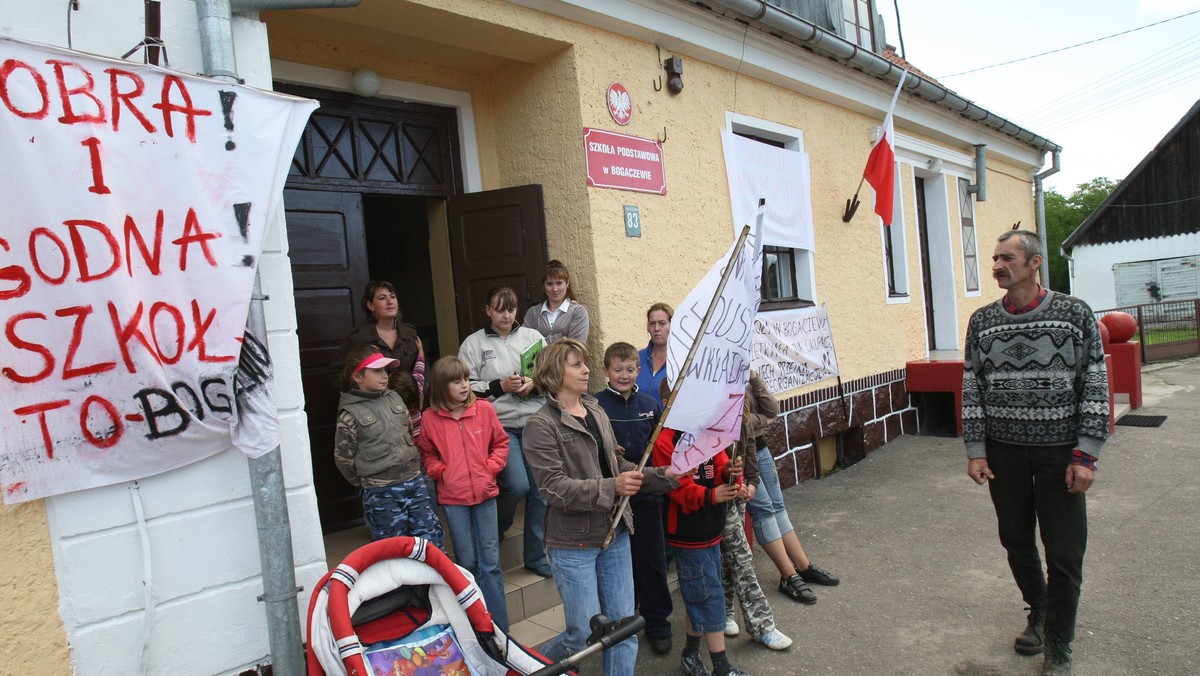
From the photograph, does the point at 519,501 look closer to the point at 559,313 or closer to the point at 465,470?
the point at 465,470

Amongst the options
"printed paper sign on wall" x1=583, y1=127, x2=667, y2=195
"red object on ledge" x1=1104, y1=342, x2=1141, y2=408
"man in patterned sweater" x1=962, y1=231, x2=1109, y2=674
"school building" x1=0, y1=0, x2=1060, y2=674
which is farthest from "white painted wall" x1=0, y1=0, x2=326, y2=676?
"red object on ledge" x1=1104, y1=342, x2=1141, y2=408

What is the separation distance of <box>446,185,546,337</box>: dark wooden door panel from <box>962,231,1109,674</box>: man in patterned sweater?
2926mm

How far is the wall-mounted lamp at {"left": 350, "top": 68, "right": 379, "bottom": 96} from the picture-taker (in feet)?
15.6

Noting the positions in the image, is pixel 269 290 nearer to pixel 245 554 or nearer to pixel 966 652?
pixel 245 554

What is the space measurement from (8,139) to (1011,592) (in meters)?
5.10

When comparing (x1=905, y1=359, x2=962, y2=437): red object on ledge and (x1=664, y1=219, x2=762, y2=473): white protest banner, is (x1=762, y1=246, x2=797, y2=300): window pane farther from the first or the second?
(x1=664, y1=219, x2=762, y2=473): white protest banner

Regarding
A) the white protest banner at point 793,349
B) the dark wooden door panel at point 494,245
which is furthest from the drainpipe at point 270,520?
the white protest banner at point 793,349

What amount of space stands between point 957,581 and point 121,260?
462cm

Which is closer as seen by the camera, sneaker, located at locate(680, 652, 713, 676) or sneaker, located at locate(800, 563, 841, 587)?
sneaker, located at locate(680, 652, 713, 676)

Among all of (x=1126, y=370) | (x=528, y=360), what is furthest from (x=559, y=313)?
(x=1126, y=370)

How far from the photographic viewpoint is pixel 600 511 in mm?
2885

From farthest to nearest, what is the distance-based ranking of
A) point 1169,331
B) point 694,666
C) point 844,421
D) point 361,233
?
point 1169,331 → point 844,421 → point 361,233 → point 694,666

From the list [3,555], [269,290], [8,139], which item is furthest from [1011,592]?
[8,139]

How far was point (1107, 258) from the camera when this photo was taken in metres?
26.8
